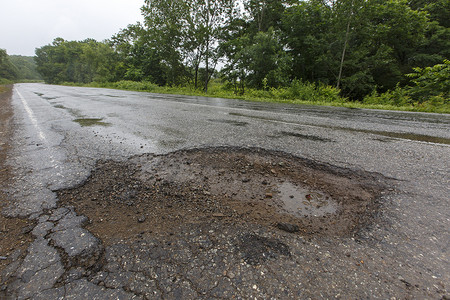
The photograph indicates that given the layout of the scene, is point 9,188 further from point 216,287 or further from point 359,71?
point 359,71

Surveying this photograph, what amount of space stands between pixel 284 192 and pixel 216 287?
1.22 meters

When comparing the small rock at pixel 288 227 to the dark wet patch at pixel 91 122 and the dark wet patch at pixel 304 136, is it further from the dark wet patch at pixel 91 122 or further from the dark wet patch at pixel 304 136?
the dark wet patch at pixel 91 122

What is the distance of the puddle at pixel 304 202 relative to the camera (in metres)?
1.75

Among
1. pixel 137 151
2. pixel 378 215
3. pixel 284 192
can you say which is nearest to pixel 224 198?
pixel 284 192

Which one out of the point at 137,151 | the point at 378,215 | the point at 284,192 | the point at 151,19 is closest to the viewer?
the point at 378,215

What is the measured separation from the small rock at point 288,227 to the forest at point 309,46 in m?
12.6

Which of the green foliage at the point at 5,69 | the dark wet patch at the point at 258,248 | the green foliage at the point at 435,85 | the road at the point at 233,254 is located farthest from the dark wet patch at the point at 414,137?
the green foliage at the point at 5,69

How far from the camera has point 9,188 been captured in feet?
6.73

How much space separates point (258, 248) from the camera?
133 cm

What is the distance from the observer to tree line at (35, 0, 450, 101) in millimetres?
15281

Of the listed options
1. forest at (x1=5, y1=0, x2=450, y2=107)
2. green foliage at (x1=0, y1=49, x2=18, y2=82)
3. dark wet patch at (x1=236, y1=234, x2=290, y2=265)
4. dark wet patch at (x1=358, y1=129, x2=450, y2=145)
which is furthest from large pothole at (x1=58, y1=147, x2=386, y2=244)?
green foliage at (x1=0, y1=49, x2=18, y2=82)

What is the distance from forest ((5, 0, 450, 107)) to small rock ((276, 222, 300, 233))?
41.3 feet

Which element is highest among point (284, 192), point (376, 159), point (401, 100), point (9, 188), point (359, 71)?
point (359, 71)

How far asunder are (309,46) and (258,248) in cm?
2054
